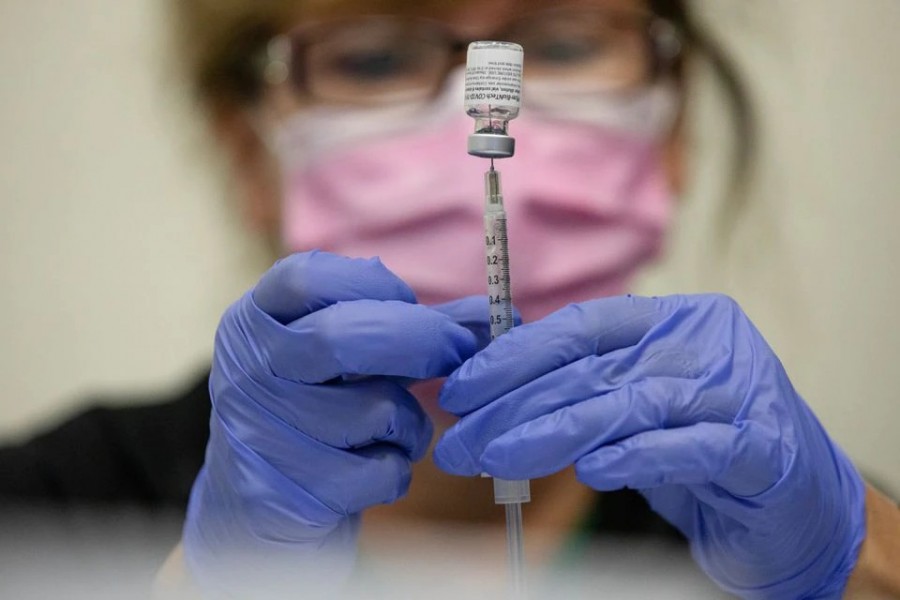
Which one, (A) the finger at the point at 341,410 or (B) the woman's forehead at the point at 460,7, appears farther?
(B) the woman's forehead at the point at 460,7

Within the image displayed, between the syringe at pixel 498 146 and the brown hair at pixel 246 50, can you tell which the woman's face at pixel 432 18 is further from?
the syringe at pixel 498 146

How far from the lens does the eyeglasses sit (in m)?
1.08

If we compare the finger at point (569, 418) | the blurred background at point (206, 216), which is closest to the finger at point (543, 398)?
the finger at point (569, 418)


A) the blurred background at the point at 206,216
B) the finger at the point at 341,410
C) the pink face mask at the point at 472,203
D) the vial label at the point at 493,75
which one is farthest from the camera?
the blurred background at the point at 206,216

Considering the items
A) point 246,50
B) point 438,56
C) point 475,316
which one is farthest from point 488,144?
point 246,50

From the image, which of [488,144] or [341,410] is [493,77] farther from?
[341,410]

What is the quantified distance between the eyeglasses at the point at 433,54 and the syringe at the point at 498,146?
0.40 metres

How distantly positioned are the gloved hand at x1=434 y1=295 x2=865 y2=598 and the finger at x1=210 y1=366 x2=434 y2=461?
0.15 feet

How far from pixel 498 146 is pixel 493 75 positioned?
6 cm

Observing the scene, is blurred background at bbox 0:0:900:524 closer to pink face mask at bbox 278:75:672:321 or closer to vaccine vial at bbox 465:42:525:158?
pink face mask at bbox 278:75:672:321

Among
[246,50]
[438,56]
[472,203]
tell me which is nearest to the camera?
[472,203]

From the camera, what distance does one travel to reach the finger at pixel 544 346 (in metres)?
0.74

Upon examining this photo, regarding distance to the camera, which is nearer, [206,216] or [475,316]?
[475,316]

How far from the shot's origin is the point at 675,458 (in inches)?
27.4
